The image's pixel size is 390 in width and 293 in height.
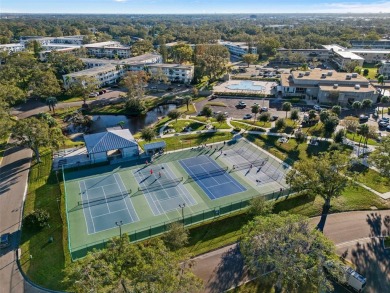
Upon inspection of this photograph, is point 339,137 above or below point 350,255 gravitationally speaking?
above

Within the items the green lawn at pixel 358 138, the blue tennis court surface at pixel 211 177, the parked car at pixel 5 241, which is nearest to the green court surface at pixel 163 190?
the blue tennis court surface at pixel 211 177

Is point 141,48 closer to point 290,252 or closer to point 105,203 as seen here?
point 105,203

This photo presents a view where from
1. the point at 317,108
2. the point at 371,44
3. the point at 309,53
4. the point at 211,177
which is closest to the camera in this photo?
the point at 211,177

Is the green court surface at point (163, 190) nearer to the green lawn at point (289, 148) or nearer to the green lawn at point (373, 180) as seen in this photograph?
the green lawn at point (289, 148)

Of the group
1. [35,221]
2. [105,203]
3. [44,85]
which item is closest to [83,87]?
[44,85]

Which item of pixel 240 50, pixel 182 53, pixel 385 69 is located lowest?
pixel 385 69

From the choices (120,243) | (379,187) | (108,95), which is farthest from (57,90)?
(379,187)
